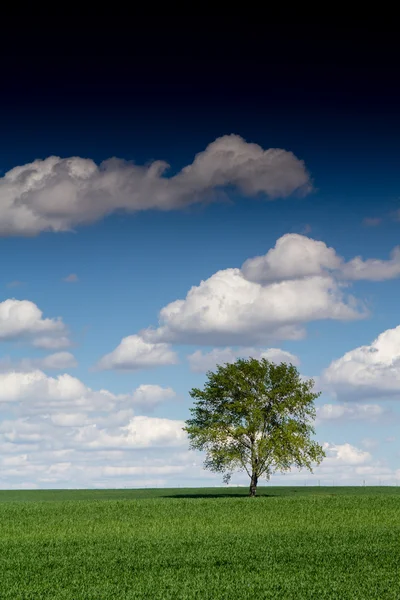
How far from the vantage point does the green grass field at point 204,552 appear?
23734 mm

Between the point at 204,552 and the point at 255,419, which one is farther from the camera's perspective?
the point at 255,419

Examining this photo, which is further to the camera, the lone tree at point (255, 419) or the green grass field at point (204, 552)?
the lone tree at point (255, 419)

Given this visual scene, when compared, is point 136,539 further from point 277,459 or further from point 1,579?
point 277,459

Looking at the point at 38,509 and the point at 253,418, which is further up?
the point at 253,418

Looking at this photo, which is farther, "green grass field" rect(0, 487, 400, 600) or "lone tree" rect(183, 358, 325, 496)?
"lone tree" rect(183, 358, 325, 496)

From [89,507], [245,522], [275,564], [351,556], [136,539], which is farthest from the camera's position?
[89,507]

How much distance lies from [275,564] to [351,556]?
394 centimetres

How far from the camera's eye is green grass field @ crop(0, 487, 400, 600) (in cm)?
2373

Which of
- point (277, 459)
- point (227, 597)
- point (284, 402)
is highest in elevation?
point (284, 402)

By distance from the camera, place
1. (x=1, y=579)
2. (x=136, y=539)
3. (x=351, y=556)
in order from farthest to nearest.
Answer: (x=136, y=539), (x=351, y=556), (x=1, y=579)

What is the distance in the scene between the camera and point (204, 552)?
32.2 meters

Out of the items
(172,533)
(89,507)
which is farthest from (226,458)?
(172,533)

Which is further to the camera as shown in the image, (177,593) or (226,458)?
(226,458)

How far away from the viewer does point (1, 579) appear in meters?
26.5
